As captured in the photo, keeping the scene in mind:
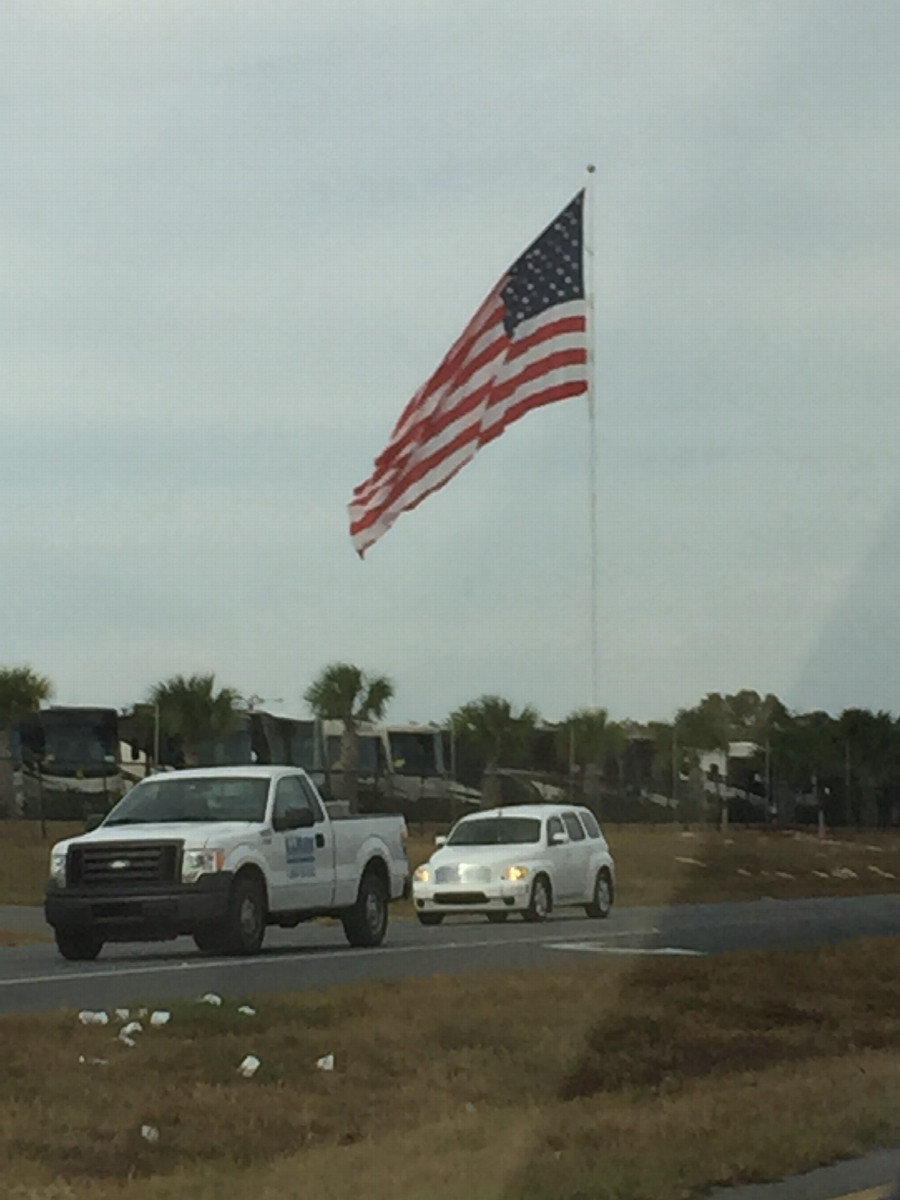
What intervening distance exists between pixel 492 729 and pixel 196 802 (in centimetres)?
4405

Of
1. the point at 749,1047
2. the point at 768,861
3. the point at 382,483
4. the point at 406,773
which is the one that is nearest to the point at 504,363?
the point at 382,483

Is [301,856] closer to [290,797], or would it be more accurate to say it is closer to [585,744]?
[290,797]

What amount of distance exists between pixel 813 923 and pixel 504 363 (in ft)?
36.9

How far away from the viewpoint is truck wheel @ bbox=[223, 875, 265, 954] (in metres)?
23.5

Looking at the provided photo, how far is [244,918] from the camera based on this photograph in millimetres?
23734

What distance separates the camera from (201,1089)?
485 inches

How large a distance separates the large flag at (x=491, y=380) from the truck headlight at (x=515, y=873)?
33.0ft

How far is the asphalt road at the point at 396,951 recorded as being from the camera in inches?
750

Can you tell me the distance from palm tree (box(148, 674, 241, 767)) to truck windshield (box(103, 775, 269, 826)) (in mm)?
38820

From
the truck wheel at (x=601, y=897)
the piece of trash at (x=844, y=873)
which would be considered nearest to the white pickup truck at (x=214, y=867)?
the truck wheel at (x=601, y=897)

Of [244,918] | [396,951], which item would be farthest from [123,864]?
[396,951]

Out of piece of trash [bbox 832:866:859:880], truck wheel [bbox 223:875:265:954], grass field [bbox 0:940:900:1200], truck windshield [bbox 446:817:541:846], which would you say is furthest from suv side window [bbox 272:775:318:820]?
piece of trash [bbox 832:866:859:880]

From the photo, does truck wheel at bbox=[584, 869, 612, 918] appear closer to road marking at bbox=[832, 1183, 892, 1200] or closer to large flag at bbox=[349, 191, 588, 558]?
large flag at bbox=[349, 191, 588, 558]

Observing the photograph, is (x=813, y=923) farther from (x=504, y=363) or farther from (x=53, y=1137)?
(x=53, y=1137)
